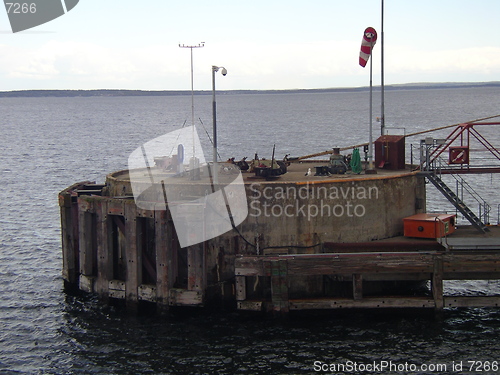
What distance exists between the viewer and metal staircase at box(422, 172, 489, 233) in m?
31.8

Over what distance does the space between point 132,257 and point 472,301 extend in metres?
13.9

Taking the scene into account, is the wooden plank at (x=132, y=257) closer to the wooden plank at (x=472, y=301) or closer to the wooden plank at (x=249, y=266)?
the wooden plank at (x=249, y=266)

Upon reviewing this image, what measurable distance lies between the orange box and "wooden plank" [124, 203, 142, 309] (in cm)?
1175

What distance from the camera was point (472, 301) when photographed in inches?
1110

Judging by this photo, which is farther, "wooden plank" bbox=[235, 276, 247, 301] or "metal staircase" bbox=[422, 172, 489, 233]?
"metal staircase" bbox=[422, 172, 489, 233]

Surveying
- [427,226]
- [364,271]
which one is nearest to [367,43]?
[427,226]

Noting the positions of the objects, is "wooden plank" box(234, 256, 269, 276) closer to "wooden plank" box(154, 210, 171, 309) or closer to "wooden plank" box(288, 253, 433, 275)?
"wooden plank" box(288, 253, 433, 275)

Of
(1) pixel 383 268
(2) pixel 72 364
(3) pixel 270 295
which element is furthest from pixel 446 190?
(2) pixel 72 364

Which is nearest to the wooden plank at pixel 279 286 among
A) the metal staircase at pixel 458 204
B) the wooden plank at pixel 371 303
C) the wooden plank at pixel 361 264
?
the wooden plank at pixel 361 264

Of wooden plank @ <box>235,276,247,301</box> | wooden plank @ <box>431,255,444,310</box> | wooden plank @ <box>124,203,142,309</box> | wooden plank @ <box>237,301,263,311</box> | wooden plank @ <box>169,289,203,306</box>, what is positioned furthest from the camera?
wooden plank @ <box>124,203,142,309</box>

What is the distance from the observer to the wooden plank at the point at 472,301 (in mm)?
28172

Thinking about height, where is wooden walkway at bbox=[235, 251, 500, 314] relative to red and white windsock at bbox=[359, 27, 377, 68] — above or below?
below

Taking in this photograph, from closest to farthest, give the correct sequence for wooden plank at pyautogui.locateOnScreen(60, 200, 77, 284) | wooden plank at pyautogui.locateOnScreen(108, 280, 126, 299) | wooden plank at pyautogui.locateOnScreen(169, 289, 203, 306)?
wooden plank at pyautogui.locateOnScreen(169, 289, 203, 306) → wooden plank at pyautogui.locateOnScreen(108, 280, 126, 299) → wooden plank at pyautogui.locateOnScreen(60, 200, 77, 284)

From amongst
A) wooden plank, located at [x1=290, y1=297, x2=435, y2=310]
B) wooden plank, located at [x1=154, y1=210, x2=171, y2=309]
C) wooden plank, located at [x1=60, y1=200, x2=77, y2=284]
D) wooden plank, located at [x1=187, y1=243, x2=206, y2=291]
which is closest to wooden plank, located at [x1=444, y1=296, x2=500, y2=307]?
wooden plank, located at [x1=290, y1=297, x2=435, y2=310]
